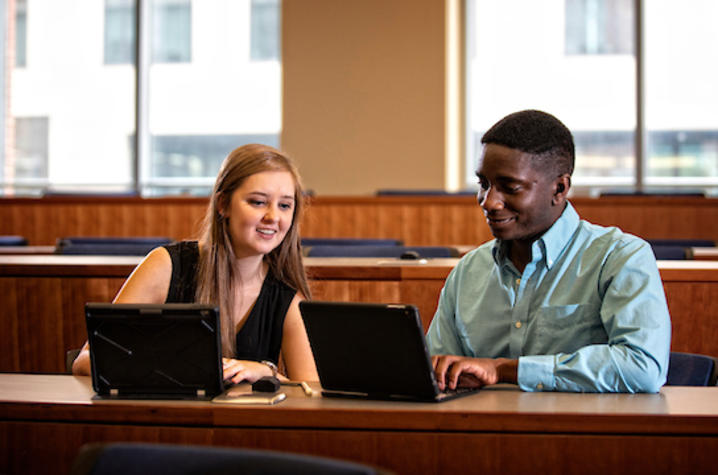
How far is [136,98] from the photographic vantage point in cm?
841

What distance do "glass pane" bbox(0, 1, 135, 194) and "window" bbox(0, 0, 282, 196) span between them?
0.4 inches

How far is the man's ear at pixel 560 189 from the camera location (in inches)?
73.7

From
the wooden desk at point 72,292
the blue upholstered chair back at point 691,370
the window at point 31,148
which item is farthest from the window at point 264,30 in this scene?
the blue upholstered chair back at point 691,370

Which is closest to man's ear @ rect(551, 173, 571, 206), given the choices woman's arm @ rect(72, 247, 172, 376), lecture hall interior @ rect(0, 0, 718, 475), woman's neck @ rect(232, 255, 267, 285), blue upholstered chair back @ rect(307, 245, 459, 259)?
woman's neck @ rect(232, 255, 267, 285)

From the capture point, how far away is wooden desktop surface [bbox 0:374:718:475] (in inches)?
53.3

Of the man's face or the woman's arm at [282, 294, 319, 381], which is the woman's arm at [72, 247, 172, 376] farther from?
the man's face

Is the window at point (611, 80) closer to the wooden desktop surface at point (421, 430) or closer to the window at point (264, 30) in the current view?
the window at point (264, 30)

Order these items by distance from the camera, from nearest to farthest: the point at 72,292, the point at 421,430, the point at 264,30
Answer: the point at 421,430 → the point at 72,292 → the point at 264,30

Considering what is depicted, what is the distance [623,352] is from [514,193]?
1.40ft

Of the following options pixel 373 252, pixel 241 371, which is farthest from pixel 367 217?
pixel 241 371

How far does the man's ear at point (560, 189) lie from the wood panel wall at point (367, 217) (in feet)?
11.6

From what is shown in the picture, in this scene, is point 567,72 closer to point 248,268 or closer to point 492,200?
point 248,268

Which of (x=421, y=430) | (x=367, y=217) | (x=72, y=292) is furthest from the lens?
(x=367, y=217)

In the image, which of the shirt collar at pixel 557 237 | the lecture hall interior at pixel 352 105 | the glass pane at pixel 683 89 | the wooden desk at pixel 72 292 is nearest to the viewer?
the shirt collar at pixel 557 237
